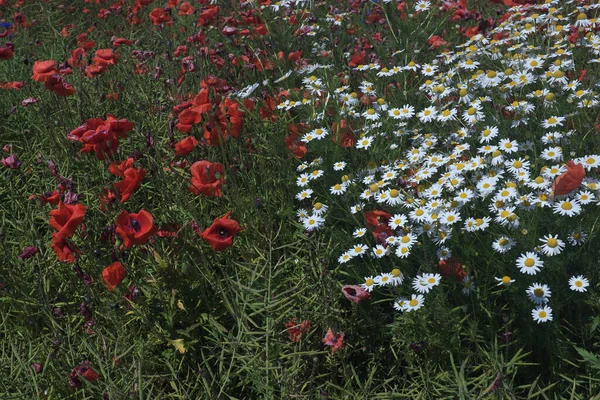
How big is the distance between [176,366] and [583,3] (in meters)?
3.01

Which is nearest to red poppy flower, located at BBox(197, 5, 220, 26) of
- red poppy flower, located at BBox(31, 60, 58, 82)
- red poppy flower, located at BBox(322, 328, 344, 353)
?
red poppy flower, located at BBox(31, 60, 58, 82)

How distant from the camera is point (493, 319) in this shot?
2012 millimetres

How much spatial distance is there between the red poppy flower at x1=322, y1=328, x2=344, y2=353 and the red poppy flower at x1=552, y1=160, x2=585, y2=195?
0.81 meters

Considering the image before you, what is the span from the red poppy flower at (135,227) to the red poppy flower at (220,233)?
0.17 metres

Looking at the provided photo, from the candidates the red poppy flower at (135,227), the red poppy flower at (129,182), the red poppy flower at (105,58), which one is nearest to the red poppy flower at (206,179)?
the red poppy flower at (129,182)

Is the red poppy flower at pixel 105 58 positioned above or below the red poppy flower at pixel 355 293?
above

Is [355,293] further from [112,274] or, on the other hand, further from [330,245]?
[112,274]

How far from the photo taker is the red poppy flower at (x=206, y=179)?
225cm

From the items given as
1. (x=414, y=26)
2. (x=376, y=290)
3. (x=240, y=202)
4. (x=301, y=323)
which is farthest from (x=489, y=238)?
(x=414, y=26)

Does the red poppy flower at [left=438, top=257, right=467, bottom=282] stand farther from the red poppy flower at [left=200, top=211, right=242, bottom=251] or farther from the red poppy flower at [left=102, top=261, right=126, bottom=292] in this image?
the red poppy flower at [left=102, top=261, right=126, bottom=292]

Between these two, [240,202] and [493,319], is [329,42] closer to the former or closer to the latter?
[240,202]

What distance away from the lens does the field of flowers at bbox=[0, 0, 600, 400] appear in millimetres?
1950

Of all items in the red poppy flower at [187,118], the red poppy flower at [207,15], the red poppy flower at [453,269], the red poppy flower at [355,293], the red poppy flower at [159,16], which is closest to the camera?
the red poppy flower at [355,293]

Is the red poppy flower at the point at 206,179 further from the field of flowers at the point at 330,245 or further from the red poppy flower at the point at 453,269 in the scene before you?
the red poppy flower at the point at 453,269
